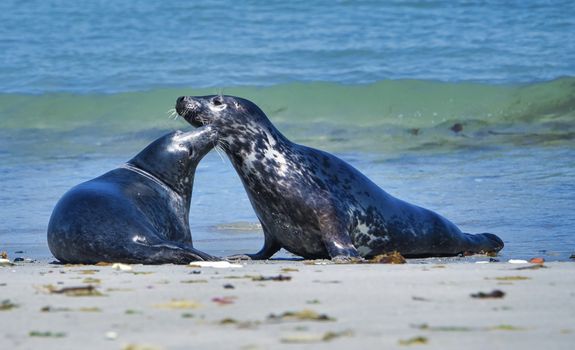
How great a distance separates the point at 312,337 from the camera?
3777 millimetres

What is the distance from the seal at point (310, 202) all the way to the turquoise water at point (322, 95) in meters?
0.66

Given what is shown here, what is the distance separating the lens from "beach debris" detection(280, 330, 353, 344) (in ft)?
12.2

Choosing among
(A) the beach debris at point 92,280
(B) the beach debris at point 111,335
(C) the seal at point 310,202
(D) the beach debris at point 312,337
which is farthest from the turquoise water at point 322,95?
(B) the beach debris at point 111,335

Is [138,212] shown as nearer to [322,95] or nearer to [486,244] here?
[486,244]

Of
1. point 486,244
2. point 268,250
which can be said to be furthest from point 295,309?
point 486,244

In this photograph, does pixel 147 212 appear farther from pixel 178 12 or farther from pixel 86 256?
pixel 178 12

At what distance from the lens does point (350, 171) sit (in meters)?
8.50

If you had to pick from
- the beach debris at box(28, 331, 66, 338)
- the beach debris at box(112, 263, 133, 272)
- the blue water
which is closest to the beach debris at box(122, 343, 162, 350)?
the beach debris at box(28, 331, 66, 338)

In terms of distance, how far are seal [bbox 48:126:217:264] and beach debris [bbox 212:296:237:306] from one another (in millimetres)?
2239

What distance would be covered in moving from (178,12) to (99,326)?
22.5 meters

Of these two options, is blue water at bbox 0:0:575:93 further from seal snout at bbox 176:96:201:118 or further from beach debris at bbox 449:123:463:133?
seal snout at bbox 176:96:201:118

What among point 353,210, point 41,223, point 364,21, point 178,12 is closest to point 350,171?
point 353,210

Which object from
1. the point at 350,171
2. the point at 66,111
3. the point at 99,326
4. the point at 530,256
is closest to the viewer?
the point at 99,326

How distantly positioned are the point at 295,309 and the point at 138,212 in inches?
130
